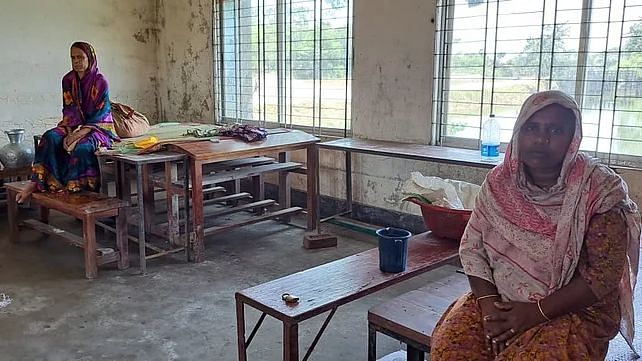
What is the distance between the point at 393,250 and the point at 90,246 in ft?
7.29

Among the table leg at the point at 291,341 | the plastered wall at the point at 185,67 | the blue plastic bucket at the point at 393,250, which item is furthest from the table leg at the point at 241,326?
the plastered wall at the point at 185,67

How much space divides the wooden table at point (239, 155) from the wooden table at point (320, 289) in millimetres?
1828

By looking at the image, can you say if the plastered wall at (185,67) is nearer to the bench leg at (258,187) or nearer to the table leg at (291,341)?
the bench leg at (258,187)

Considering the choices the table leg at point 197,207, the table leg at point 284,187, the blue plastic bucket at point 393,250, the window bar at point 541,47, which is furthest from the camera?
the table leg at point 284,187

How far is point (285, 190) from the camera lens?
4.90 m

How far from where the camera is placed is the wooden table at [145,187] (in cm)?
374

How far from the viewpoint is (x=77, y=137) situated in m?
4.09

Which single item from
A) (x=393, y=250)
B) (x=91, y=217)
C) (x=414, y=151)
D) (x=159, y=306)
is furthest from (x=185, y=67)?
(x=393, y=250)

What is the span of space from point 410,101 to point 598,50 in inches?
52.8

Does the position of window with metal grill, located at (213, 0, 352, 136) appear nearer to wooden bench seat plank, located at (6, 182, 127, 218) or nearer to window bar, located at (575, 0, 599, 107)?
window bar, located at (575, 0, 599, 107)

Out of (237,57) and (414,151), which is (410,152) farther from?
(237,57)

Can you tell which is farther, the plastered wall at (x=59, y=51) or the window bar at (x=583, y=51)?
the plastered wall at (x=59, y=51)

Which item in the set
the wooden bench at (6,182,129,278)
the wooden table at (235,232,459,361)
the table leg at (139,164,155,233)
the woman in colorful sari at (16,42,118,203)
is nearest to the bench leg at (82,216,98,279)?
the wooden bench at (6,182,129,278)

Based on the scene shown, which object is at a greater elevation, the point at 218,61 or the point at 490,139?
the point at 218,61
